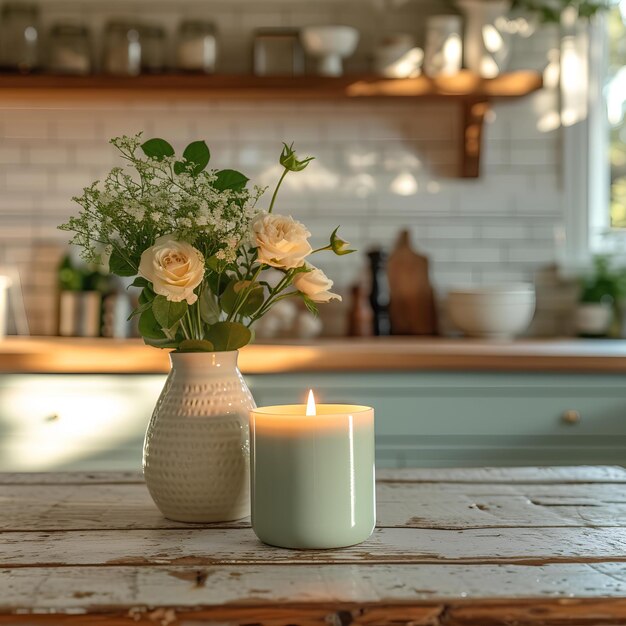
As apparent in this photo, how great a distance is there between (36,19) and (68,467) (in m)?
1.67

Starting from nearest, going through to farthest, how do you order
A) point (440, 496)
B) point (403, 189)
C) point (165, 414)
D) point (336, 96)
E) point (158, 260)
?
point (158, 260)
point (165, 414)
point (440, 496)
point (336, 96)
point (403, 189)

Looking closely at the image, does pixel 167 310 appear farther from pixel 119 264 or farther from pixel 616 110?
pixel 616 110

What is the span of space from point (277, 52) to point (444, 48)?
1.97ft

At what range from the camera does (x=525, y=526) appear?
1.21m

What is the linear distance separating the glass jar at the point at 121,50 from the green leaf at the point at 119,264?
2.29m

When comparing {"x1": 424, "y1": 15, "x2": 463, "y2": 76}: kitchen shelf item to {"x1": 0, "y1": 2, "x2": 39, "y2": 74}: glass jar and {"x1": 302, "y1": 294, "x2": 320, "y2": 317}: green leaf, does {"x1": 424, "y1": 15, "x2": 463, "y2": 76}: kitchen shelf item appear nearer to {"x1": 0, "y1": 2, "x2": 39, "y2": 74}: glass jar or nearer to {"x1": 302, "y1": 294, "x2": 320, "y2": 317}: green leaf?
{"x1": 0, "y1": 2, "x2": 39, "y2": 74}: glass jar

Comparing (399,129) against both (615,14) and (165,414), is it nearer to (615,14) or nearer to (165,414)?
(615,14)

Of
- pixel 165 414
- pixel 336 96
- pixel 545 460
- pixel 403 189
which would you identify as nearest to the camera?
pixel 165 414

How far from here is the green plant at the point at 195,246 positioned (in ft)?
3.77

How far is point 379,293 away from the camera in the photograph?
355cm

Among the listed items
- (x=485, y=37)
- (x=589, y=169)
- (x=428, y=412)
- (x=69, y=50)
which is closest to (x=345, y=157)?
(x=485, y=37)

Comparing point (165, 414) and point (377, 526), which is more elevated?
point (165, 414)

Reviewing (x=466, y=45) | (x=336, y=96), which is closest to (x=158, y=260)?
(x=336, y=96)

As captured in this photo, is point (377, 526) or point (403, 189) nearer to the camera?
point (377, 526)
